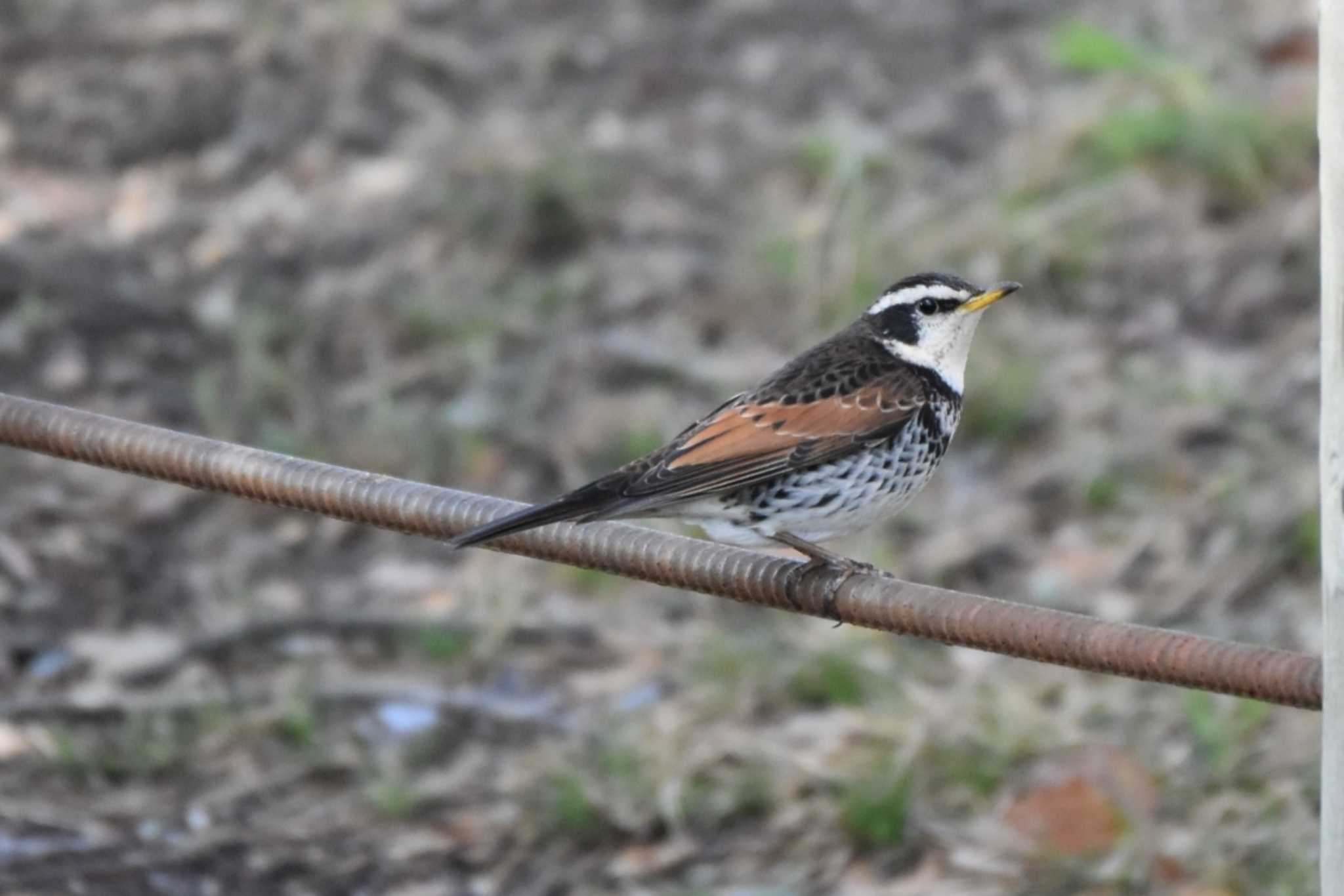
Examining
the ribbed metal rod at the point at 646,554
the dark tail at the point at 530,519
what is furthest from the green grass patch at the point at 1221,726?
the dark tail at the point at 530,519

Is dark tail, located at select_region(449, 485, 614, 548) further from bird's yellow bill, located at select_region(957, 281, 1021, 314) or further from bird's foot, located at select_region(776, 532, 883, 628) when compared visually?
bird's yellow bill, located at select_region(957, 281, 1021, 314)

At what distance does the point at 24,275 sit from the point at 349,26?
268 centimetres

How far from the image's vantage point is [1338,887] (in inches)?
128

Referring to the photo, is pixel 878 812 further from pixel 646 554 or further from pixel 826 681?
pixel 646 554

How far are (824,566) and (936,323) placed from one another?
1.09 m

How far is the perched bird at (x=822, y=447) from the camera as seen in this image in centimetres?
465

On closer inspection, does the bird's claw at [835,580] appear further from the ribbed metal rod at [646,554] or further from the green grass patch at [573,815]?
the green grass patch at [573,815]

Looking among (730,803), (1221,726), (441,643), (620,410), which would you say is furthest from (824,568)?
(620,410)

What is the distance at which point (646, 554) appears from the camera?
12.5ft

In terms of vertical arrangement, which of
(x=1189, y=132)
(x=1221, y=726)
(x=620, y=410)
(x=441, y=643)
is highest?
(x=1189, y=132)

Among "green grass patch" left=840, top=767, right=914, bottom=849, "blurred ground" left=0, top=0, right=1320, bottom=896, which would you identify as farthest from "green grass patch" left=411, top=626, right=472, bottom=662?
"green grass patch" left=840, top=767, right=914, bottom=849

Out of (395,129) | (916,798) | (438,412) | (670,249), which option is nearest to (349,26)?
(395,129)

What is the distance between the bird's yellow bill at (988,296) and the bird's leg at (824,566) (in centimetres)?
78

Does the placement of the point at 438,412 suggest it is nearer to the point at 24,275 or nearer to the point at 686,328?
the point at 686,328
